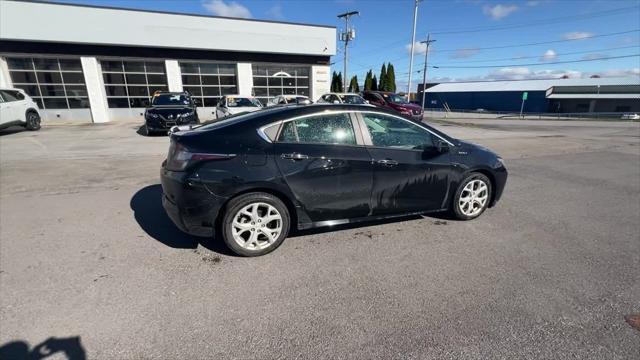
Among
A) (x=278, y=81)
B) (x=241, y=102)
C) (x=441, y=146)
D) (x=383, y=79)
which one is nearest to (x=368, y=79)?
(x=383, y=79)

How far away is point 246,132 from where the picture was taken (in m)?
3.25

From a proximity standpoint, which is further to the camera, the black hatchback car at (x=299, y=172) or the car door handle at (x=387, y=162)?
the car door handle at (x=387, y=162)

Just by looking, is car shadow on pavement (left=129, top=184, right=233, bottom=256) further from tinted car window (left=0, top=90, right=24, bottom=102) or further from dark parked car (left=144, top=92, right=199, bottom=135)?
tinted car window (left=0, top=90, right=24, bottom=102)

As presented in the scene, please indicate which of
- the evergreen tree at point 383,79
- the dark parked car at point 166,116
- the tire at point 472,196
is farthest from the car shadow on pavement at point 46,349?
the evergreen tree at point 383,79

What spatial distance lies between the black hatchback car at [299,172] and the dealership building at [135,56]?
2026cm

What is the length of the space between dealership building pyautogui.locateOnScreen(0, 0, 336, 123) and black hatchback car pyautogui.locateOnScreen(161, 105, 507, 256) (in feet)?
66.5

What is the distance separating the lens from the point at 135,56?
19.8m

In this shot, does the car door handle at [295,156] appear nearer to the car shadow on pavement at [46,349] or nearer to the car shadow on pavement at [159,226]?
the car shadow on pavement at [159,226]

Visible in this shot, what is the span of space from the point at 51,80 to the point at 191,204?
22682 millimetres

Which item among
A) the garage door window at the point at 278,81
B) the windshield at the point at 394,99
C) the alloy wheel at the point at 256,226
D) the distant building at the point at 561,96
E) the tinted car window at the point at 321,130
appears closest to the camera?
the alloy wheel at the point at 256,226

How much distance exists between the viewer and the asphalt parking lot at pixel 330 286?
220 cm

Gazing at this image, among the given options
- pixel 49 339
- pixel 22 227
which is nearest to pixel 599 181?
pixel 49 339

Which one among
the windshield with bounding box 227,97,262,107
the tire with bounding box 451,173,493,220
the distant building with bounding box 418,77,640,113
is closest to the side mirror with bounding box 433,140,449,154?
the tire with bounding box 451,173,493,220

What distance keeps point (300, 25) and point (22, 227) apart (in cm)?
2233
